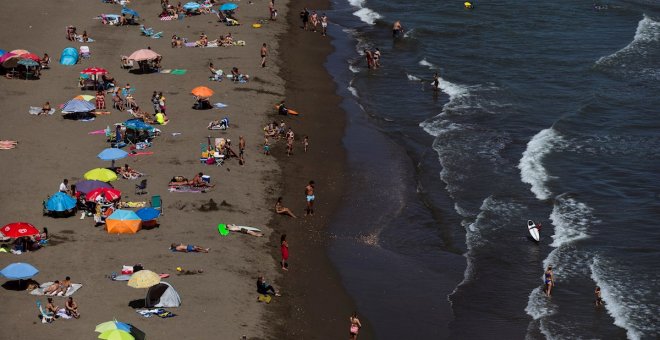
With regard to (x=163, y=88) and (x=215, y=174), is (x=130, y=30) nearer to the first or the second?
(x=163, y=88)

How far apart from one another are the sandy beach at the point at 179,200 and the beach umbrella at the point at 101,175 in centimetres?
77

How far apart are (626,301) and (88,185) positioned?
763 inches

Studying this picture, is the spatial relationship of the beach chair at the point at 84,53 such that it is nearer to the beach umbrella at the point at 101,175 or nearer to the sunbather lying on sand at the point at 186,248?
the beach umbrella at the point at 101,175

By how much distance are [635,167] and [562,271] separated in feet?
41.4

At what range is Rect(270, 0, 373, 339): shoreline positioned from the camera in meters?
30.4

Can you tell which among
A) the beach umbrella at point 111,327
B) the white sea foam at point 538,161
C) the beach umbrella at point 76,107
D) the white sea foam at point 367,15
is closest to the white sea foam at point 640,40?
the white sea foam at point 538,161

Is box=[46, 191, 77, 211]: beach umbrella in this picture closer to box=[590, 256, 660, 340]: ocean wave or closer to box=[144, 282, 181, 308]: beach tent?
box=[144, 282, 181, 308]: beach tent

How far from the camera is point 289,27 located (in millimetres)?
70000

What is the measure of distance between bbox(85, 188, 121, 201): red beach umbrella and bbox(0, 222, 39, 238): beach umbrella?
3.66 meters

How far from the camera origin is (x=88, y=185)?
35.7m

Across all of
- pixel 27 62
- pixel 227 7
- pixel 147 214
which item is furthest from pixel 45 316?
pixel 227 7

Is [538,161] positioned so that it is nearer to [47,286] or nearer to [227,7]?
[47,286]

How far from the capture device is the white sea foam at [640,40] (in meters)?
62.9

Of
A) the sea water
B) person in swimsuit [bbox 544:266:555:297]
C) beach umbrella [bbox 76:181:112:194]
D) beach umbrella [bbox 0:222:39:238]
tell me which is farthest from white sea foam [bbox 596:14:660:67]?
beach umbrella [bbox 0:222:39:238]
